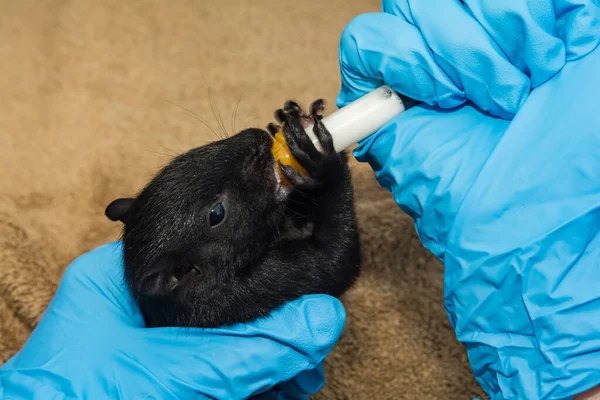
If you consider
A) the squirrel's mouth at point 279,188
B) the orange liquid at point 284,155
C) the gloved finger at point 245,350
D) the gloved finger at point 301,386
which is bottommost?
the gloved finger at point 301,386

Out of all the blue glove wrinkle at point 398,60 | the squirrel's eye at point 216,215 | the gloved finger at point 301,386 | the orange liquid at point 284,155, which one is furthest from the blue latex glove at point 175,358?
the blue glove wrinkle at point 398,60

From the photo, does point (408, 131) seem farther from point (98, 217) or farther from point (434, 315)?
point (98, 217)

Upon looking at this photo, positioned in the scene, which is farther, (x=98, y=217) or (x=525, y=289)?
(x=98, y=217)

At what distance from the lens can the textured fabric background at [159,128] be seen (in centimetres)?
245

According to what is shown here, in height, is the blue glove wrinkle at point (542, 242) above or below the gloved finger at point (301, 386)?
above

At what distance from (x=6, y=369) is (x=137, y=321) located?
47cm

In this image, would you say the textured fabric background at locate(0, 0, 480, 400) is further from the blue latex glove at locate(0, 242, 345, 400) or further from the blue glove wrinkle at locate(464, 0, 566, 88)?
the blue glove wrinkle at locate(464, 0, 566, 88)

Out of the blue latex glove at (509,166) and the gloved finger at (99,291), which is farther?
the gloved finger at (99,291)

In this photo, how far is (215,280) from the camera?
180cm

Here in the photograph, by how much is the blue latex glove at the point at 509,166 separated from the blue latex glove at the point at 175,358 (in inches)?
21.5

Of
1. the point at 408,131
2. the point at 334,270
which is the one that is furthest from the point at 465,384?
the point at 408,131

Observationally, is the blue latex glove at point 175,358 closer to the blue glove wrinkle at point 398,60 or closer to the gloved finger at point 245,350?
the gloved finger at point 245,350

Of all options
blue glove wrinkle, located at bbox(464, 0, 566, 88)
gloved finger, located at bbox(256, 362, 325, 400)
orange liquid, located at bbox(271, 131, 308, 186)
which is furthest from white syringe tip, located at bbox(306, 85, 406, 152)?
gloved finger, located at bbox(256, 362, 325, 400)

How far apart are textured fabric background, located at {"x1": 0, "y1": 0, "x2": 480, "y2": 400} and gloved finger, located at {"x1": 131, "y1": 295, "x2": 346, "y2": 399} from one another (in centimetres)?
69
